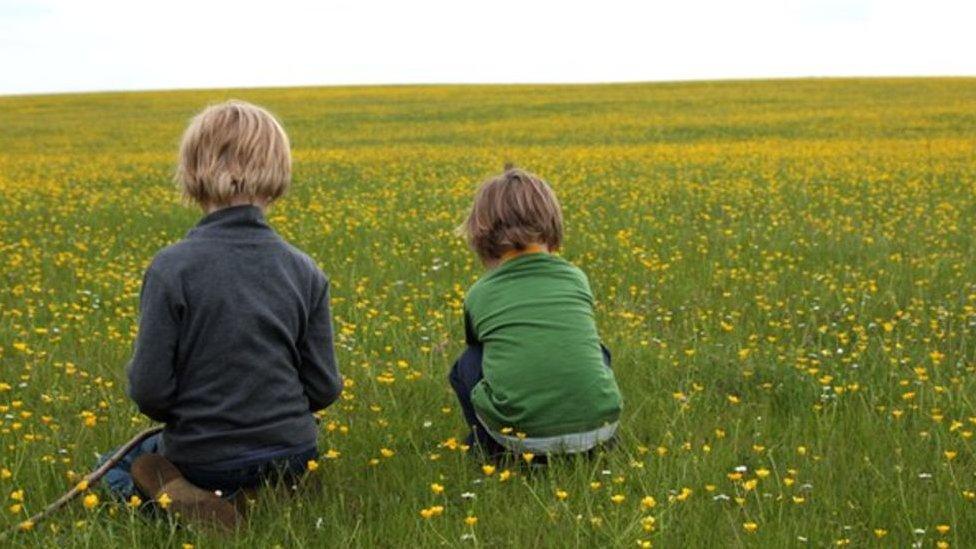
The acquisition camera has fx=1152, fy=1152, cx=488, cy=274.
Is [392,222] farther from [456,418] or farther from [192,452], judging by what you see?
[192,452]

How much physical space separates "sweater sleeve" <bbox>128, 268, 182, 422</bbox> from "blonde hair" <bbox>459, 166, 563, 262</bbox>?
3.79ft

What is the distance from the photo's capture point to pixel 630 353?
5660mm

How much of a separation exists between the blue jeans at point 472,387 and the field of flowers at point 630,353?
9 centimetres

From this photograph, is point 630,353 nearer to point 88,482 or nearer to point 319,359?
point 319,359

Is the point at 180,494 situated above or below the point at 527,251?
below

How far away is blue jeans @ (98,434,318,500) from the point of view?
3.46m

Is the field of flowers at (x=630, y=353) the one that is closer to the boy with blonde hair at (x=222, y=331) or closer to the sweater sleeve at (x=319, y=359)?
the boy with blonde hair at (x=222, y=331)

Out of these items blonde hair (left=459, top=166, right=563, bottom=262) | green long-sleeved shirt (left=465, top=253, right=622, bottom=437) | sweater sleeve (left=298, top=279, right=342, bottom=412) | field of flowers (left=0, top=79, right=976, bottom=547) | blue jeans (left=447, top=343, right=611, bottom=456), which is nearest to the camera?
field of flowers (left=0, top=79, right=976, bottom=547)

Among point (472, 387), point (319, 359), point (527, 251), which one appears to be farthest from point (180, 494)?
point (527, 251)

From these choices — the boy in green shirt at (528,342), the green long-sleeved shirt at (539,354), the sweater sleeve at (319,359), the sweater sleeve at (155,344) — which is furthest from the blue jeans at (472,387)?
the sweater sleeve at (155,344)

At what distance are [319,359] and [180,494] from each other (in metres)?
0.59

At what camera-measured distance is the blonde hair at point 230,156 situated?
3.39m

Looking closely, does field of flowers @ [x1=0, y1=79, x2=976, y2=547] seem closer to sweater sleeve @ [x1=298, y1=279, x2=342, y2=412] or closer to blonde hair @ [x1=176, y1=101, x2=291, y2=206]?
sweater sleeve @ [x1=298, y1=279, x2=342, y2=412]

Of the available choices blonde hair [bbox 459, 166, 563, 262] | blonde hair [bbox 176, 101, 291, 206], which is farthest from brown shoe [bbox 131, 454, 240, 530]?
blonde hair [bbox 459, 166, 563, 262]
